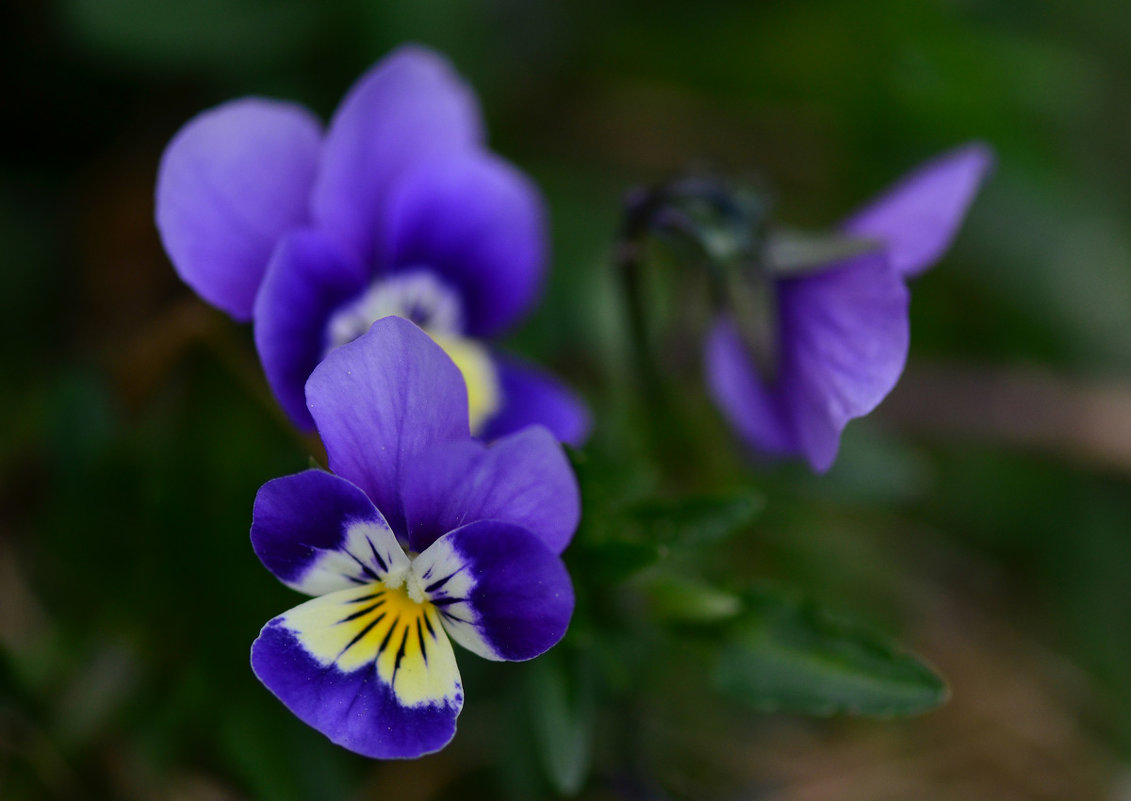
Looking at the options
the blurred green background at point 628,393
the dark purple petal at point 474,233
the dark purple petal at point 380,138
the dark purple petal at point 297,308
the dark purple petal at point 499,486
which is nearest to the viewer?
the dark purple petal at point 499,486

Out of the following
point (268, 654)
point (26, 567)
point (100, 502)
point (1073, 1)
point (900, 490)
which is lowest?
point (26, 567)

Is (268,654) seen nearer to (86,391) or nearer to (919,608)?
(86,391)

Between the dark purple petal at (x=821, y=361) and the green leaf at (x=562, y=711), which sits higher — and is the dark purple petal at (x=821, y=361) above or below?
above

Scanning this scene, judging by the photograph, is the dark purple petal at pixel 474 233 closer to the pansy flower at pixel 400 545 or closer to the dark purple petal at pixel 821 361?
the dark purple petal at pixel 821 361

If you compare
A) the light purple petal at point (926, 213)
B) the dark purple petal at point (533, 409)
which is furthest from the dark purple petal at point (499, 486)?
the light purple petal at point (926, 213)

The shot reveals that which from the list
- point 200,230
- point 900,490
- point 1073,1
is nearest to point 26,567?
point 200,230

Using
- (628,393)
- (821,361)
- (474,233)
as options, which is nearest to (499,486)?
(821,361)
